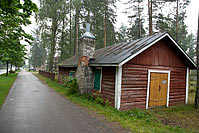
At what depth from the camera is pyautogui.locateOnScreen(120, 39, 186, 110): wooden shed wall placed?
767cm

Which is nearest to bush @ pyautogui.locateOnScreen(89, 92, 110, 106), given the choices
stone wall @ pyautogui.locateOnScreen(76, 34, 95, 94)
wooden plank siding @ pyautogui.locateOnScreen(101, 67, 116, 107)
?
wooden plank siding @ pyautogui.locateOnScreen(101, 67, 116, 107)

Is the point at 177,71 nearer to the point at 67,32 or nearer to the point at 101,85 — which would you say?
the point at 101,85

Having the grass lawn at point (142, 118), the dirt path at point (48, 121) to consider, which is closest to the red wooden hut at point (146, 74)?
the grass lawn at point (142, 118)

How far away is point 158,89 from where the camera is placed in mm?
8719

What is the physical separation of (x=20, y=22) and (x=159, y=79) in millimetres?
8587

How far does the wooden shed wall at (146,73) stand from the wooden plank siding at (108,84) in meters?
0.57

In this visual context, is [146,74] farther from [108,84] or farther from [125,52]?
[108,84]

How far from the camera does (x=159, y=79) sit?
8797mm

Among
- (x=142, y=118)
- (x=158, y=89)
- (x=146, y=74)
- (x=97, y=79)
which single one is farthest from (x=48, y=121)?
(x=158, y=89)

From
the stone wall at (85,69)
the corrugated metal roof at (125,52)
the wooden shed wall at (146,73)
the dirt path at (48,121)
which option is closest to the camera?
the dirt path at (48,121)

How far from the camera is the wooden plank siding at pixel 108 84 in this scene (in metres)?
7.76

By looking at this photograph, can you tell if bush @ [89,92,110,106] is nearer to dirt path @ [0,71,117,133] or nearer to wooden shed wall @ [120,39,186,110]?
wooden shed wall @ [120,39,186,110]

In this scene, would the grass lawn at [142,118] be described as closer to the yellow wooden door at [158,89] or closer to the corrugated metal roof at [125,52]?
the yellow wooden door at [158,89]

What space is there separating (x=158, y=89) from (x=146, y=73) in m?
1.37
